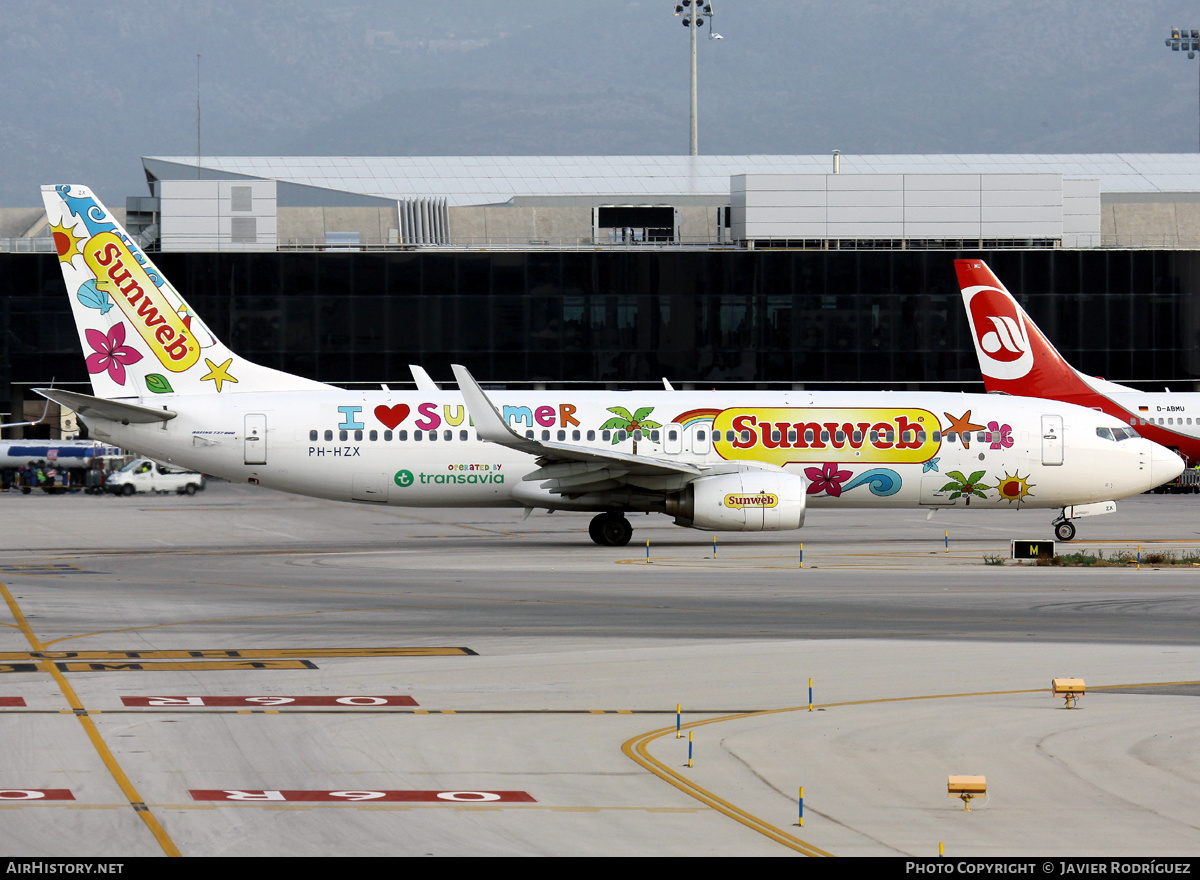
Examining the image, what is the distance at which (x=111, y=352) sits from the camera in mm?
39031

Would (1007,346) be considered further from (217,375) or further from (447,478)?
(217,375)

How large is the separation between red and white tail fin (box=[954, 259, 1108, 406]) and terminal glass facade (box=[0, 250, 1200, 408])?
23.2 meters

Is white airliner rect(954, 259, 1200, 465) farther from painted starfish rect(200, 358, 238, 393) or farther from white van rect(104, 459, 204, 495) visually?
white van rect(104, 459, 204, 495)

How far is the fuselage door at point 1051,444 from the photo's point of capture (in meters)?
39.9

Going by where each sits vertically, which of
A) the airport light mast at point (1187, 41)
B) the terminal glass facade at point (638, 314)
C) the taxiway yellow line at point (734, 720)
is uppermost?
the airport light mast at point (1187, 41)

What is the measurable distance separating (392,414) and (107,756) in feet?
82.5

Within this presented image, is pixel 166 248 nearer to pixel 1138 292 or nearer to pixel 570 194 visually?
→ pixel 570 194

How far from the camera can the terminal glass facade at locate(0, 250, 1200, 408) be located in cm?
8050

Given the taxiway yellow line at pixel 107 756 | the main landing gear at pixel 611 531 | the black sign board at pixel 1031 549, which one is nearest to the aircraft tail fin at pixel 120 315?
the main landing gear at pixel 611 531

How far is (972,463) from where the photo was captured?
130ft

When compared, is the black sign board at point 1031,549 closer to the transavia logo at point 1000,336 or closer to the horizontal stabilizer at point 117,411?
the horizontal stabilizer at point 117,411

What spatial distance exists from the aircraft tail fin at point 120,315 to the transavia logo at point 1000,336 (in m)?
29.3

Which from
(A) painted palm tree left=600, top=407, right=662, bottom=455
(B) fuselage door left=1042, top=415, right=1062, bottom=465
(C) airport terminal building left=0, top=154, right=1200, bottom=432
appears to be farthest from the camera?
(C) airport terminal building left=0, top=154, right=1200, bottom=432

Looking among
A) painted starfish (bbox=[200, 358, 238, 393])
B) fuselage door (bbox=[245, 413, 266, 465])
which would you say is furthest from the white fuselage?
painted starfish (bbox=[200, 358, 238, 393])
